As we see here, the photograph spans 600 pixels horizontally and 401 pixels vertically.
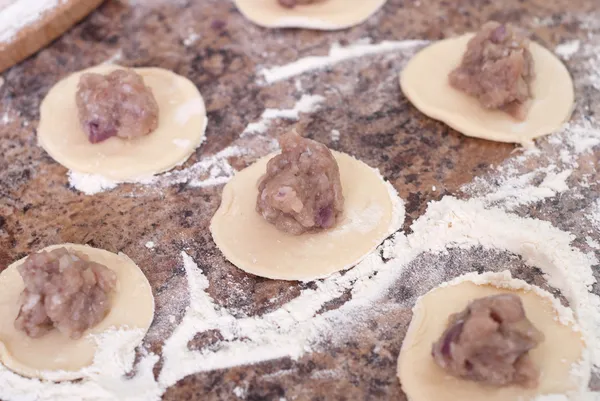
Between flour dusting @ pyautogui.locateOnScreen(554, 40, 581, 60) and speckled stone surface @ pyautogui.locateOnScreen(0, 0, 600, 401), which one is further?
flour dusting @ pyautogui.locateOnScreen(554, 40, 581, 60)

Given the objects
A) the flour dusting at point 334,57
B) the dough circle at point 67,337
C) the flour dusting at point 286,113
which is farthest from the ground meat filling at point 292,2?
the dough circle at point 67,337

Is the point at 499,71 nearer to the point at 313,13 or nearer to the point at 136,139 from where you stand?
the point at 313,13

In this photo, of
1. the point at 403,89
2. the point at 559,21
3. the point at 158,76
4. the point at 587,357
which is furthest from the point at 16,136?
the point at 559,21

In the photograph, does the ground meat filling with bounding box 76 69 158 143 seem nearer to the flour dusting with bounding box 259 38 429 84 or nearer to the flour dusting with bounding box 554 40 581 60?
the flour dusting with bounding box 259 38 429 84

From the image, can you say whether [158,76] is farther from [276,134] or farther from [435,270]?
[435,270]

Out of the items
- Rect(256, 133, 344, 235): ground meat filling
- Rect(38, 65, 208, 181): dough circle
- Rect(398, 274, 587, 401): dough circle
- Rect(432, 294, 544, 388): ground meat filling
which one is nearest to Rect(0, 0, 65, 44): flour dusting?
Rect(38, 65, 208, 181): dough circle

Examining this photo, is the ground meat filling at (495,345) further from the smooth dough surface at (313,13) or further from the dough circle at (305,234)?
the smooth dough surface at (313,13)
